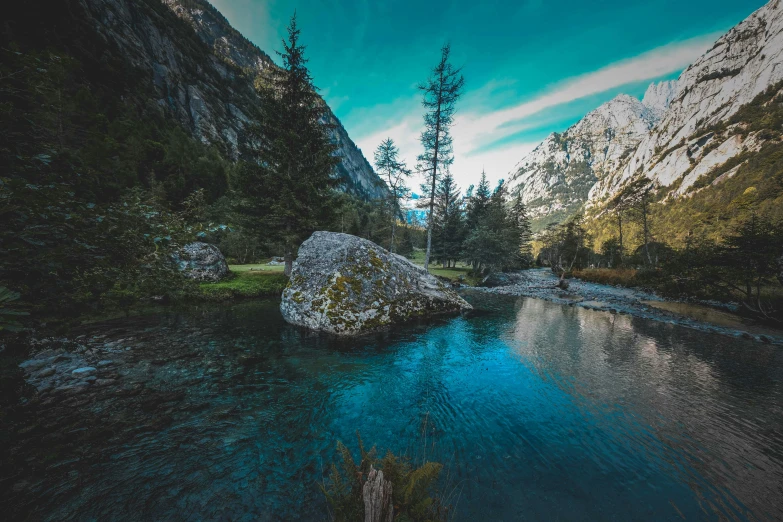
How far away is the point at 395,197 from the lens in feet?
120

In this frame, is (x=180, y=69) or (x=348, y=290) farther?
(x=180, y=69)

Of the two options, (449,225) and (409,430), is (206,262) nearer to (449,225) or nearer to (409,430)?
(409,430)

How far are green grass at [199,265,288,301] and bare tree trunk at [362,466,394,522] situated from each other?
1517 centimetres

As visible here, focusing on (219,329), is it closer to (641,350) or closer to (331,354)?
(331,354)

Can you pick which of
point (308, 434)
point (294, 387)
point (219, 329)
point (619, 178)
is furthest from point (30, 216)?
point (619, 178)

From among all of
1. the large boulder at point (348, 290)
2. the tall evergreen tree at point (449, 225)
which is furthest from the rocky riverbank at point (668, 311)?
the tall evergreen tree at point (449, 225)

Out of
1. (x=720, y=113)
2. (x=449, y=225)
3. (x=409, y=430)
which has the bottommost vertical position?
(x=409, y=430)

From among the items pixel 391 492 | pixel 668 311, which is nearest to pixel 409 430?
pixel 391 492

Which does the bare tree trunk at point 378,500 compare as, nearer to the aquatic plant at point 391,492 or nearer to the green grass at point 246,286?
the aquatic plant at point 391,492

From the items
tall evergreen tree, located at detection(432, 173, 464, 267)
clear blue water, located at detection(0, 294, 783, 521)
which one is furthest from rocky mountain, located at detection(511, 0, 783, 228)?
clear blue water, located at detection(0, 294, 783, 521)

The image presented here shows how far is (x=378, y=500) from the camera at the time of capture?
7.85ft

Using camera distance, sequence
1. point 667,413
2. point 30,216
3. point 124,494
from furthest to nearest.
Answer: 1. point 667,413
2. point 124,494
3. point 30,216

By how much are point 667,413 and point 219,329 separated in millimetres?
14034

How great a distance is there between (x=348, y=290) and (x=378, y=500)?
933 cm
